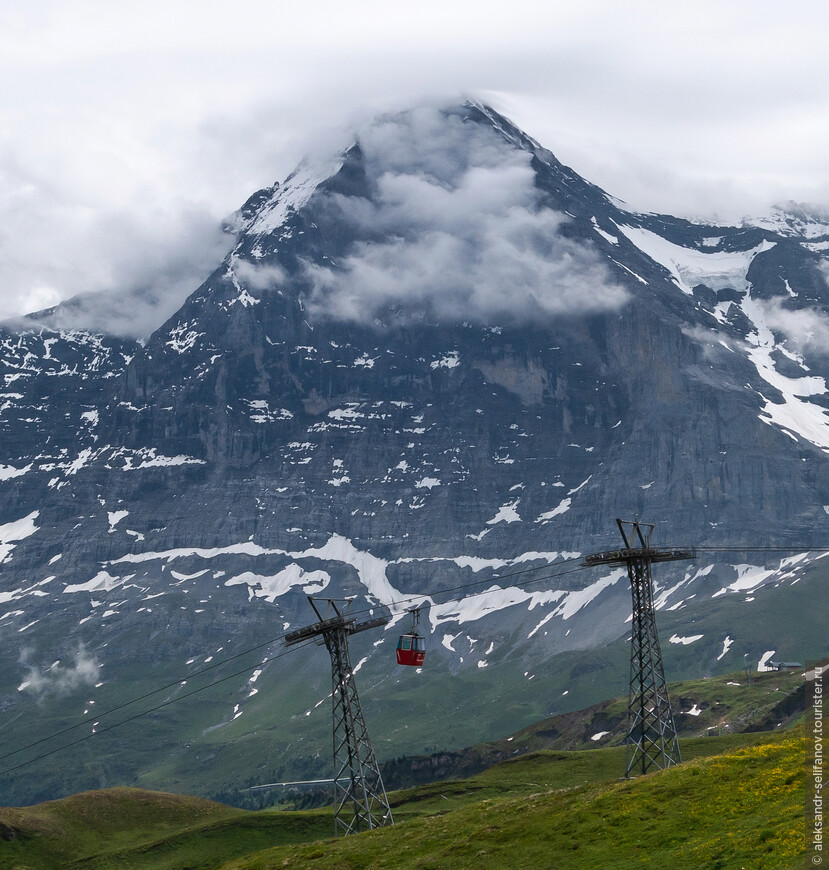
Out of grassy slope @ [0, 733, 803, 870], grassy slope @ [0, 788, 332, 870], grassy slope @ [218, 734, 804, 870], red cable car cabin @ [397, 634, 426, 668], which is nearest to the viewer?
grassy slope @ [218, 734, 804, 870]

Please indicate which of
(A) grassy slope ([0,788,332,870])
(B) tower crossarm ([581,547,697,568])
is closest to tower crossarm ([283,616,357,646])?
(B) tower crossarm ([581,547,697,568])

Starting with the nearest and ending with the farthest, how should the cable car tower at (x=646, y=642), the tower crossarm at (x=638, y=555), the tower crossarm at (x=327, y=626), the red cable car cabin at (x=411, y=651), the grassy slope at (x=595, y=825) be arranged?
the grassy slope at (x=595, y=825), the cable car tower at (x=646, y=642), the tower crossarm at (x=638, y=555), the tower crossarm at (x=327, y=626), the red cable car cabin at (x=411, y=651)

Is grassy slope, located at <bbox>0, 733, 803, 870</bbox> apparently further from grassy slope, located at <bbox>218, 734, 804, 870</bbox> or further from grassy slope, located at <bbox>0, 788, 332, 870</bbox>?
grassy slope, located at <bbox>0, 788, 332, 870</bbox>

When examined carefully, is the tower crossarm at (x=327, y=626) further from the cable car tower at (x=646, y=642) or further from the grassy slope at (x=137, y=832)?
the grassy slope at (x=137, y=832)

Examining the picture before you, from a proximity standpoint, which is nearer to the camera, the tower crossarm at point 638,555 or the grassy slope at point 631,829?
the grassy slope at point 631,829

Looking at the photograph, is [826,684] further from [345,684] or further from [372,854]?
[372,854]

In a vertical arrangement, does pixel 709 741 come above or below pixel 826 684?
below

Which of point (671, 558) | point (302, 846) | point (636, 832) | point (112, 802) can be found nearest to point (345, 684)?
point (302, 846)

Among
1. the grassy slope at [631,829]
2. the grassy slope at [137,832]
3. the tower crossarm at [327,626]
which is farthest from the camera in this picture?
the grassy slope at [137,832]

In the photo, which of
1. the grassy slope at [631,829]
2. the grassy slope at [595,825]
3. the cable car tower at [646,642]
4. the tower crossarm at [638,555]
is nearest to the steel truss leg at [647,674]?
the cable car tower at [646,642]

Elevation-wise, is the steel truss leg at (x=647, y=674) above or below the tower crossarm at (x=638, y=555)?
below

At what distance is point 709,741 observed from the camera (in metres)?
179

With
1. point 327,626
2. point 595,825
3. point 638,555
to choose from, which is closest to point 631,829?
point 595,825

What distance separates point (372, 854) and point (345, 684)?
19430 mm
